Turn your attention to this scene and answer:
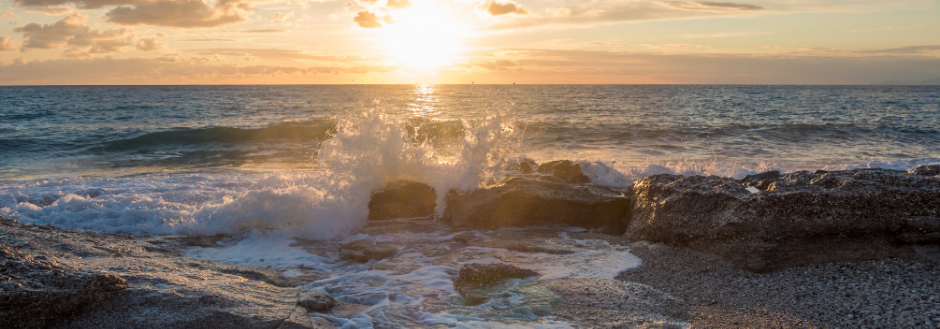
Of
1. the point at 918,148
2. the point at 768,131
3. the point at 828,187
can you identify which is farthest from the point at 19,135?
the point at 918,148

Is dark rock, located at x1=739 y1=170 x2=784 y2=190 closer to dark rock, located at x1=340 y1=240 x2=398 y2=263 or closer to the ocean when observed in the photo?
the ocean

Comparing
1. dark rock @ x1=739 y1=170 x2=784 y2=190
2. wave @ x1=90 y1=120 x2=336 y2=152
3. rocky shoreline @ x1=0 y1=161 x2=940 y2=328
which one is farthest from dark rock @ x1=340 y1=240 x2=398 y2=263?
wave @ x1=90 y1=120 x2=336 y2=152

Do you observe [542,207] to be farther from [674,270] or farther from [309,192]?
[309,192]

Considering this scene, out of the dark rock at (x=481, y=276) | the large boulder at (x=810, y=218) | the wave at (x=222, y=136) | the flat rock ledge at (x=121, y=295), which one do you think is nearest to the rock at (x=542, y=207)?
the large boulder at (x=810, y=218)

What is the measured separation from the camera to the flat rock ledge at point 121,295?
8.27ft

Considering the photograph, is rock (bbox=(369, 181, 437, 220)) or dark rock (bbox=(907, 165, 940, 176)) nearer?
dark rock (bbox=(907, 165, 940, 176))

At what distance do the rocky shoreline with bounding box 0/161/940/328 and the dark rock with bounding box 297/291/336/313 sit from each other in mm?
15

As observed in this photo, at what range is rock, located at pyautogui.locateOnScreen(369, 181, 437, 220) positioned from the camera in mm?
6020

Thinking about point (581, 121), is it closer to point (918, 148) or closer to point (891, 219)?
point (918, 148)

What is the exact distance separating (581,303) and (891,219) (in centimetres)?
249

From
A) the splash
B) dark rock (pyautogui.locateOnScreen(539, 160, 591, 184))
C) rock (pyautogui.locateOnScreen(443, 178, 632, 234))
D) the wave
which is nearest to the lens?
rock (pyautogui.locateOnScreen(443, 178, 632, 234))

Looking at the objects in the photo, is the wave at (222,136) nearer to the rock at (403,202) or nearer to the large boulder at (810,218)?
the rock at (403,202)

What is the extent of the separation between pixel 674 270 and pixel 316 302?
105 inches

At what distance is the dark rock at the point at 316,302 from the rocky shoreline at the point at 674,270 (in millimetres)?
Result: 15
